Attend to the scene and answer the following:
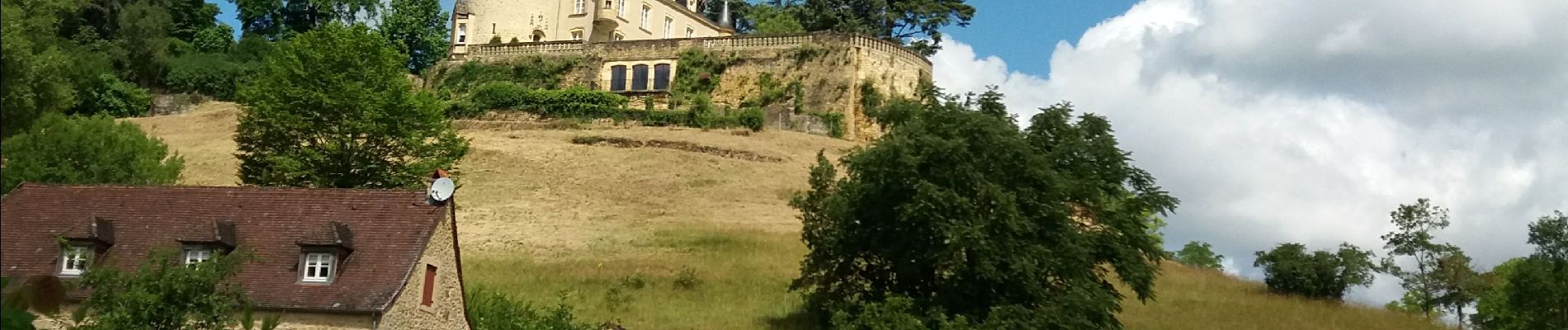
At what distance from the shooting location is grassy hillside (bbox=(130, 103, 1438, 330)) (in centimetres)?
3744

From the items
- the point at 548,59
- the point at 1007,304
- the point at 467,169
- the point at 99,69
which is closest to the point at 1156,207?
the point at 1007,304

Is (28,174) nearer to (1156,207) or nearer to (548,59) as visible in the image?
(1156,207)

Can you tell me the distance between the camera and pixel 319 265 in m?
22.9

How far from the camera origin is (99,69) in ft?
241

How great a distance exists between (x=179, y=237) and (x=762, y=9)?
72652mm

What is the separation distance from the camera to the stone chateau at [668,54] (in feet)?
240

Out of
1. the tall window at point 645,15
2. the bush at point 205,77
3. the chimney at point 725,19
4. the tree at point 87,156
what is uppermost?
the chimney at point 725,19

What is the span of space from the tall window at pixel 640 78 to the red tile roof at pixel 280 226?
50.2 meters

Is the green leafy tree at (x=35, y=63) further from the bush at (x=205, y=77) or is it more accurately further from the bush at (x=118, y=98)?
the bush at (x=205, y=77)

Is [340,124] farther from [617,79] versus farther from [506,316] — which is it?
[617,79]

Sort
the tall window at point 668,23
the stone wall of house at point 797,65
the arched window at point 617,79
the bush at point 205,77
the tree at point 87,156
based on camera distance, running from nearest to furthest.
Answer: the tree at point 87,156
the stone wall of house at point 797,65
the arched window at point 617,79
the bush at point 205,77
the tall window at point 668,23

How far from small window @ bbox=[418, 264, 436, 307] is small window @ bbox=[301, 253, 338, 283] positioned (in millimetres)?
1655

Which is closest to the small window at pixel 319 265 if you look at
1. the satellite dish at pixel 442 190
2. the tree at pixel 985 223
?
the satellite dish at pixel 442 190

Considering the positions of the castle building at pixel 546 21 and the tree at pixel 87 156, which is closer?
the tree at pixel 87 156
